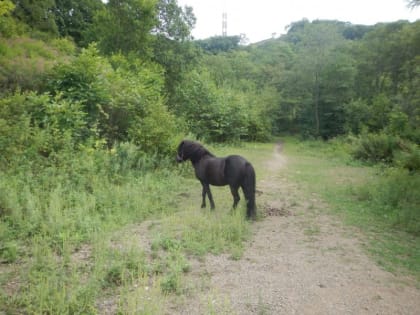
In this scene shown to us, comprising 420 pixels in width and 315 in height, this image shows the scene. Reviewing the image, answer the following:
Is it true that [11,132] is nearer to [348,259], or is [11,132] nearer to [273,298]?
[273,298]

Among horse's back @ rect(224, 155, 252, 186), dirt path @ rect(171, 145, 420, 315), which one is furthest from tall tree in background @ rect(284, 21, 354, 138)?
dirt path @ rect(171, 145, 420, 315)

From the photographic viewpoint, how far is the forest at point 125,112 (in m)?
5.75

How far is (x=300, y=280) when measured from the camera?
3.79m

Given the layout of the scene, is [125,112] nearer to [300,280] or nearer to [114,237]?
[114,237]

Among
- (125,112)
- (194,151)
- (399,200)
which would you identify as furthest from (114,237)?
(125,112)

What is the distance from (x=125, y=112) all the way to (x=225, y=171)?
6461 mm

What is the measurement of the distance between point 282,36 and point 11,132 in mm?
77070

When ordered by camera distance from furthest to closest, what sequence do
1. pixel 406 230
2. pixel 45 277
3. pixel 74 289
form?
1. pixel 406 230
2. pixel 45 277
3. pixel 74 289

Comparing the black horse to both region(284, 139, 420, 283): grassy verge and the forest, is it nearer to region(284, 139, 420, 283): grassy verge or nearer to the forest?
the forest

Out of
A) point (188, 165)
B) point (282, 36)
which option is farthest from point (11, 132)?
point (282, 36)

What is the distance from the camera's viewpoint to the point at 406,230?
228 inches

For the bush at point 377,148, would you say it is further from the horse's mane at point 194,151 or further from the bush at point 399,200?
the horse's mane at point 194,151

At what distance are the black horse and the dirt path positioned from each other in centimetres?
81

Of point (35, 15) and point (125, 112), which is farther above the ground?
point (35, 15)
